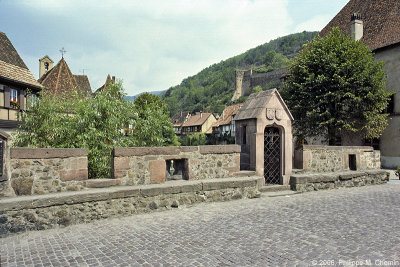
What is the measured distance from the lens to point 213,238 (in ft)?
17.4

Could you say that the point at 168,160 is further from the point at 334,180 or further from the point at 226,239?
the point at 334,180

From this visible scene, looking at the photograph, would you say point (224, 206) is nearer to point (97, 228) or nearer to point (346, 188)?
point (97, 228)

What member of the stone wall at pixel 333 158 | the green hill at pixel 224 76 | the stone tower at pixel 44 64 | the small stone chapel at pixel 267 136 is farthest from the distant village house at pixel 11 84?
the green hill at pixel 224 76

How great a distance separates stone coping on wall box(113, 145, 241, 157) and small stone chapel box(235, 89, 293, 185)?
3.38 ft

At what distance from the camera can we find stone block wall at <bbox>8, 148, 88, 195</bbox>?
6.04m

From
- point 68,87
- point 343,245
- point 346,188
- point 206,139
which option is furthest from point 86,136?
point 206,139

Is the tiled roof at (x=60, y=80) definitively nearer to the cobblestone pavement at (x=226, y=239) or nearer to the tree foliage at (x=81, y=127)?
the tree foliage at (x=81, y=127)

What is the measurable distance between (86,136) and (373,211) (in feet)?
30.3

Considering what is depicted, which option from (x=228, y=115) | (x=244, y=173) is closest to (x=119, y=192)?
(x=244, y=173)

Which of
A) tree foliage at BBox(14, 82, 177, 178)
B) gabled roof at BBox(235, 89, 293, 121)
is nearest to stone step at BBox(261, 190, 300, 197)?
gabled roof at BBox(235, 89, 293, 121)

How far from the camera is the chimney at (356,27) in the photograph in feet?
76.4

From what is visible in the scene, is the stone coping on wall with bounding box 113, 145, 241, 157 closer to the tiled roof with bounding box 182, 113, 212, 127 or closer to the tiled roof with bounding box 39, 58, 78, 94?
the tiled roof with bounding box 39, 58, 78, 94

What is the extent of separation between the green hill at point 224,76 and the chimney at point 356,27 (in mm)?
83651

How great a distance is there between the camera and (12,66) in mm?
18359
